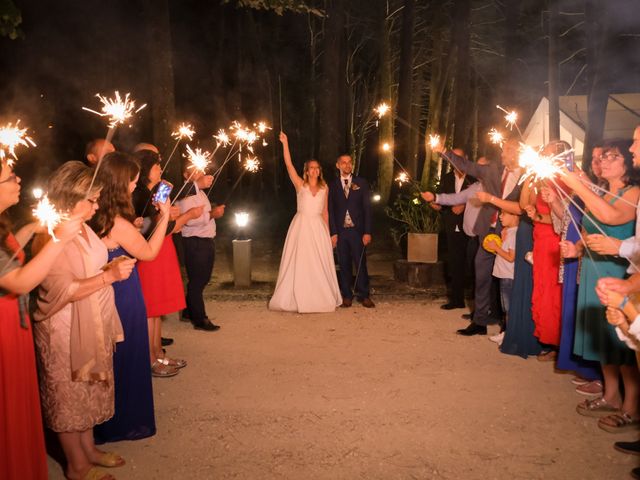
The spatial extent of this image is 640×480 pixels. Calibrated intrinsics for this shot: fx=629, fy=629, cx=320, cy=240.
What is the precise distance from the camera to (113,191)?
4742 mm

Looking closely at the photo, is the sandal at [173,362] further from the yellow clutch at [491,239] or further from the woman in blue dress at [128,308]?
the yellow clutch at [491,239]

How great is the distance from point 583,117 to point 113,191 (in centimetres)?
1352

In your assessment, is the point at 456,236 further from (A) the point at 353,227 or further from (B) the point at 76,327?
(B) the point at 76,327

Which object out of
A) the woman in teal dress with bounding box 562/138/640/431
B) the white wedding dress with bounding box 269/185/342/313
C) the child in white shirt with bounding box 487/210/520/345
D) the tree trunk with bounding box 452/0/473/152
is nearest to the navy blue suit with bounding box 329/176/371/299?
the white wedding dress with bounding box 269/185/342/313

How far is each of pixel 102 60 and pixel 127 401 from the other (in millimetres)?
20904

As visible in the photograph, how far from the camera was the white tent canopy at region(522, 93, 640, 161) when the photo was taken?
14.9m

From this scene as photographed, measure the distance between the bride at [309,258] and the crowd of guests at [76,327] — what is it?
417 cm

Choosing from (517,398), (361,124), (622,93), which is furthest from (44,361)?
(361,124)

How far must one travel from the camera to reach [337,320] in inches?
343

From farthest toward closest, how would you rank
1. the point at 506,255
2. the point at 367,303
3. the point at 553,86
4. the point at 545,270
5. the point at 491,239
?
the point at 553,86
the point at 367,303
the point at 491,239
the point at 506,255
the point at 545,270

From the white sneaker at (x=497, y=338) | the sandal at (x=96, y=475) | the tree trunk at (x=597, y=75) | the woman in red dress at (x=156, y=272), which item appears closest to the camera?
the sandal at (x=96, y=475)

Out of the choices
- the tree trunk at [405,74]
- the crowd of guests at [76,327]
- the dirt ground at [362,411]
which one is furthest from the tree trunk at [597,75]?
the crowd of guests at [76,327]

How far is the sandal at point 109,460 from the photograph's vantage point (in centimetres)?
465

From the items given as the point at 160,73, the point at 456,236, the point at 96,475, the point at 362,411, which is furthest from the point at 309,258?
the point at 160,73
